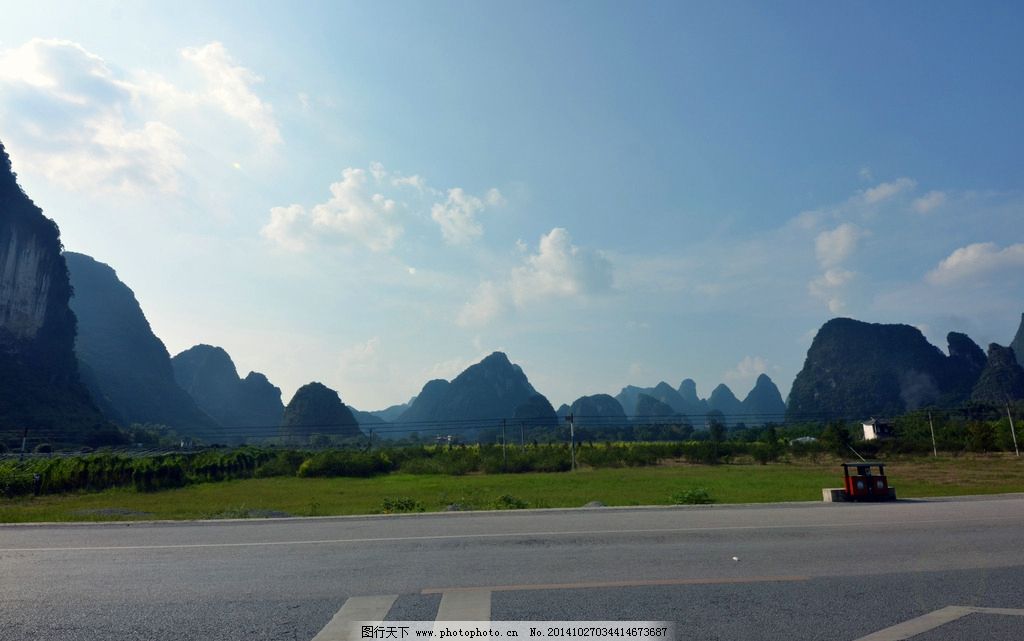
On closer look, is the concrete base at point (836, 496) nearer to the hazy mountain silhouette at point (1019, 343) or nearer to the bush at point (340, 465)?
the bush at point (340, 465)

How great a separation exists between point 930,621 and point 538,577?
3.62 meters

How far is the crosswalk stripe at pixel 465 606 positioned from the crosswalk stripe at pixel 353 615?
0.52 m

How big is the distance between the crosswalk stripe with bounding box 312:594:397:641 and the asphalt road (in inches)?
2.6

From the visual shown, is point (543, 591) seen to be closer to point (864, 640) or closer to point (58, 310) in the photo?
point (864, 640)

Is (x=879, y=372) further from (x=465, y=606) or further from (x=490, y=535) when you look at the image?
(x=465, y=606)

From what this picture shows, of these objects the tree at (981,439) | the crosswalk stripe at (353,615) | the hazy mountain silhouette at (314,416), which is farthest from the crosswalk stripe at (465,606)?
the hazy mountain silhouette at (314,416)

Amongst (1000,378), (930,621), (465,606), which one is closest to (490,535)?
(465,606)

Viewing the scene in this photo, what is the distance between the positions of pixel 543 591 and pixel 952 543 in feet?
22.0

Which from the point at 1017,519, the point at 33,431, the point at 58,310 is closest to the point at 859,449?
the point at 1017,519

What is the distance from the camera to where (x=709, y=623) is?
509cm

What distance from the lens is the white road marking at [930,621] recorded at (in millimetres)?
4762

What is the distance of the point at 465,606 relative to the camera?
5.55 meters

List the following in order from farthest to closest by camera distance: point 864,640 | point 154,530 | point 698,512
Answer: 1. point 698,512
2. point 154,530
3. point 864,640

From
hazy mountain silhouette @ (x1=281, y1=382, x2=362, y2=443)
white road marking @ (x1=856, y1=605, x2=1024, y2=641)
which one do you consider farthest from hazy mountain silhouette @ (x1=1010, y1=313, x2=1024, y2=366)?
white road marking @ (x1=856, y1=605, x2=1024, y2=641)
